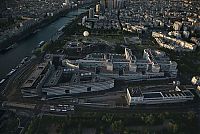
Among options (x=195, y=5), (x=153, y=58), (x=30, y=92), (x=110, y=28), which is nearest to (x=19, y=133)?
(x=30, y=92)

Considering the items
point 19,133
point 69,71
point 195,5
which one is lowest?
point 19,133

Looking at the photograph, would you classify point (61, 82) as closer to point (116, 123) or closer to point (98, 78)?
point (98, 78)

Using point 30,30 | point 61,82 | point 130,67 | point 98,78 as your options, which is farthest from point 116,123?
point 30,30

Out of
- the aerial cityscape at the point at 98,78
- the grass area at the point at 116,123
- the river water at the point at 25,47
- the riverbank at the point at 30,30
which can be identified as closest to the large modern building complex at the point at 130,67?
the aerial cityscape at the point at 98,78

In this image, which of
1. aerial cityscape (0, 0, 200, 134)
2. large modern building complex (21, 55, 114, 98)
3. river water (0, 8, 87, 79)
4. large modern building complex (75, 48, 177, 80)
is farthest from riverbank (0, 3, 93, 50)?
large modern building complex (75, 48, 177, 80)

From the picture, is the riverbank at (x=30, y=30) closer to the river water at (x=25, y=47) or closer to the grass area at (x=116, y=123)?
the river water at (x=25, y=47)

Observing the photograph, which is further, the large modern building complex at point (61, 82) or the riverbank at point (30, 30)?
the riverbank at point (30, 30)

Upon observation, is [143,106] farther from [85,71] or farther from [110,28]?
[110,28]
